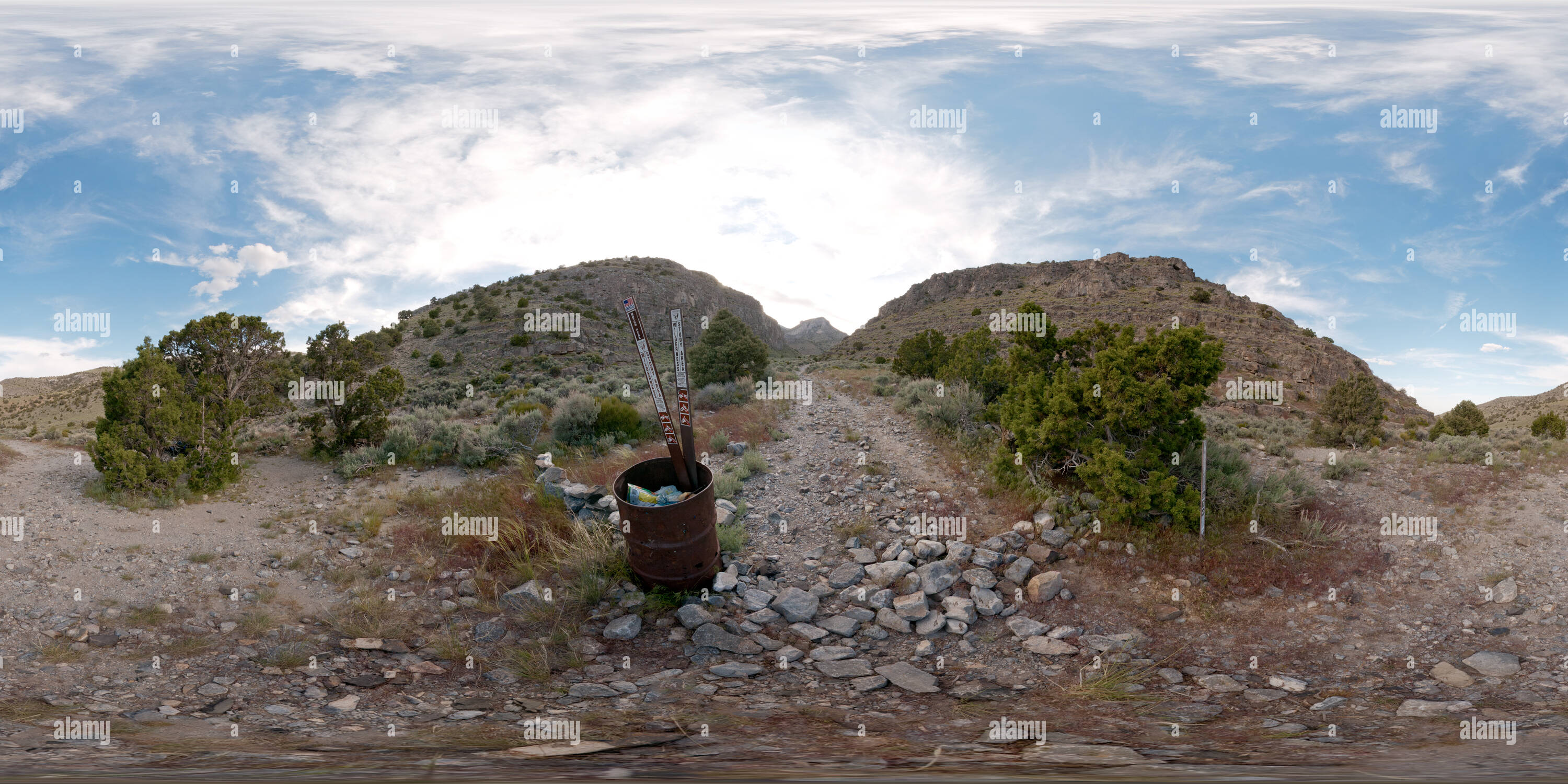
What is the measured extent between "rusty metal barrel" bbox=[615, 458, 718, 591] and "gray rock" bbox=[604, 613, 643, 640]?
491 mm

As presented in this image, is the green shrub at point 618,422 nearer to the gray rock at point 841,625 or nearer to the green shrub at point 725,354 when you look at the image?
the gray rock at point 841,625

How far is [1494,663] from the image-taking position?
19.6ft

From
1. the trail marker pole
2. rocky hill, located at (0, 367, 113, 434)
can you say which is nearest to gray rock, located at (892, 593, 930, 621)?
the trail marker pole

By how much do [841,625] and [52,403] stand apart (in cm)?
4344

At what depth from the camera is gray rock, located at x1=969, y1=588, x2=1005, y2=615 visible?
23.5ft

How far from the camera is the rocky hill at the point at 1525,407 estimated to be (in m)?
33.2

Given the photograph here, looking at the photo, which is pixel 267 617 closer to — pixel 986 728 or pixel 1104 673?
pixel 986 728

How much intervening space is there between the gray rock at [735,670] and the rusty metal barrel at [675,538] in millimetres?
1276

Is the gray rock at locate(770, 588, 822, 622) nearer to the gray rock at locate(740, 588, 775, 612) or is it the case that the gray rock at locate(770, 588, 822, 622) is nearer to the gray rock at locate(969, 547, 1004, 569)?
the gray rock at locate(740, 588, 775, 612)

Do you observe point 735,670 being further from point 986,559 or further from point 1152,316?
point 1152,316

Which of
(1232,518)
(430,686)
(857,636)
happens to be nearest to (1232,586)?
(1232,518)

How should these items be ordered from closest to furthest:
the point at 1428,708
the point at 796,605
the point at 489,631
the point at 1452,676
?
the point at 1428,708 < the point at 1452,676 < the point at 489,631 < the point at 796,605

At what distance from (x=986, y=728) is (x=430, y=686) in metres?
4.61

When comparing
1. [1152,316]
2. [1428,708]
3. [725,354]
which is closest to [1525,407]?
[1152,316]
